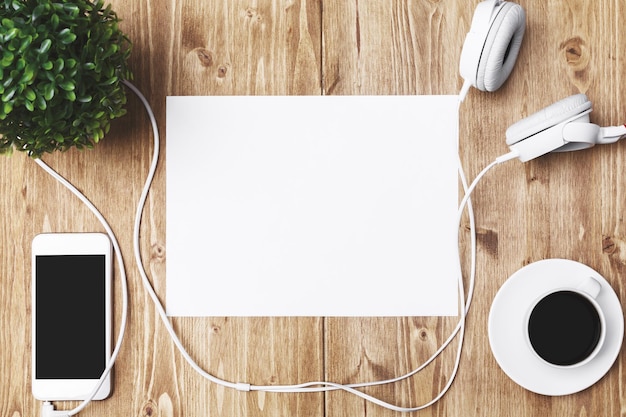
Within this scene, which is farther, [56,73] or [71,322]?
[71,322]

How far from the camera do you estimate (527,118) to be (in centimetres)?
64

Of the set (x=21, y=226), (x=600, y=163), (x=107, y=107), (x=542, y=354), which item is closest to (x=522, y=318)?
(x=542, y=354)

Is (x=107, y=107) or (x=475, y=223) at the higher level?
(x=107, y=107)

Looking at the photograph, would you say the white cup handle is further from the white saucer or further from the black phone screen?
the black phone screen

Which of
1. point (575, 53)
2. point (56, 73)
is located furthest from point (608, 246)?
point (56, 73)

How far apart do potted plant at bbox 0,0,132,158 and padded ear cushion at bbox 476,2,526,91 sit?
44 centimetres

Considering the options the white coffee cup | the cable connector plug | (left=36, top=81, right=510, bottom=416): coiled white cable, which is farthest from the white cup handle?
the cable connector plug

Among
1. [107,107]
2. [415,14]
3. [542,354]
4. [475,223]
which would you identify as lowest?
[542,354]

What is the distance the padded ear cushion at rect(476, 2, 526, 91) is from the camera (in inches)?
24.2

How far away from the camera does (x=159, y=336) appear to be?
0.69 metres

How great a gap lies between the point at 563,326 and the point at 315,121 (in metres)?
0.40

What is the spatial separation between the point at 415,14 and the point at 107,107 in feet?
1.37

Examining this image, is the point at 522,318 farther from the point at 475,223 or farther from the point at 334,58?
the point at 334,58

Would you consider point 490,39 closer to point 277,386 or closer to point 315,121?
point 315,121
